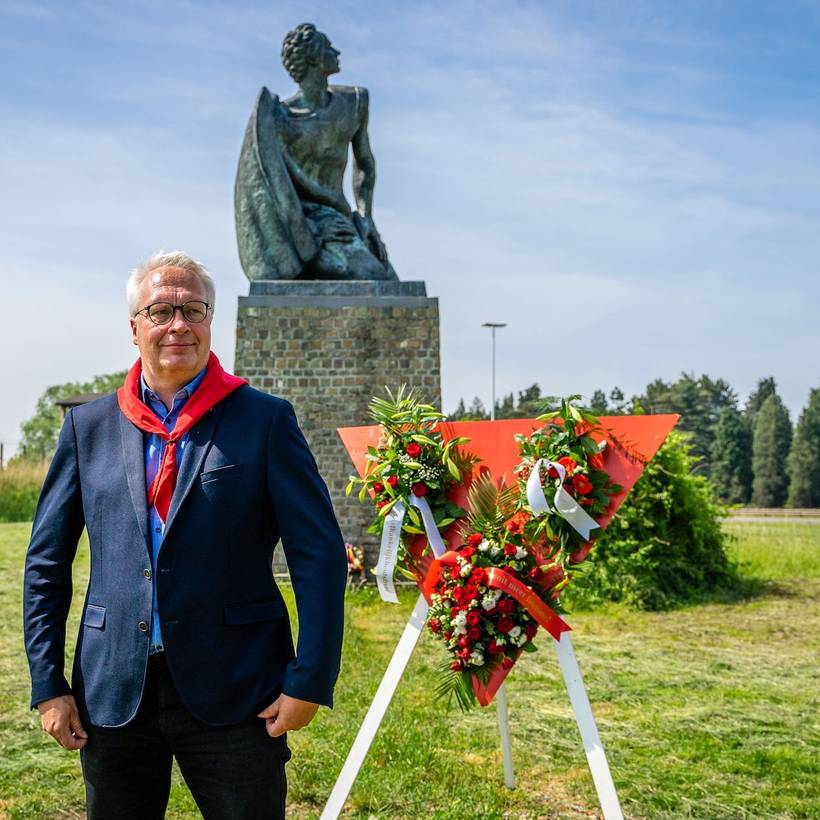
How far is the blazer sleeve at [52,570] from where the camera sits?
254cm

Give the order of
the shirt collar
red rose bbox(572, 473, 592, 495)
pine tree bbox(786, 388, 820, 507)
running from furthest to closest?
1. pine tree bbox(786, 388, 820, 507)
2. red rose bbox(572, 473, 592, 495)
3. the shirt collar

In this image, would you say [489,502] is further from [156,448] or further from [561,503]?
[156,448]

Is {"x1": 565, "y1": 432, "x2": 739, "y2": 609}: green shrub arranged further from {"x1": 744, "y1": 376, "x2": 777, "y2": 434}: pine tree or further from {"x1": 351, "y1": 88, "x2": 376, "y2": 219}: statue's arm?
{"x1": 744, "y1": 376, "x2": 777, "y2": 434}: pine tree

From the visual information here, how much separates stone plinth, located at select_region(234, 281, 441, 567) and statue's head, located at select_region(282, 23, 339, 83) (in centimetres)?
243

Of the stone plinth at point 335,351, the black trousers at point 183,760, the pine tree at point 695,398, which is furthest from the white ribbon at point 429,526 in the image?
the pine tree at point 695,398

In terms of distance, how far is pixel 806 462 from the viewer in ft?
112

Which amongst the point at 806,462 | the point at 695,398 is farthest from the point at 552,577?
the point at 695,398

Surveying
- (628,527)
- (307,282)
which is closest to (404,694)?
(628,527)

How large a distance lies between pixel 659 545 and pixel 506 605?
7442mm

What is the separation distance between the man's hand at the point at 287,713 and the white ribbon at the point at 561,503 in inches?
61.1

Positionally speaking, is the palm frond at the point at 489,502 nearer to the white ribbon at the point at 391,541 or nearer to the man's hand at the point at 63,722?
the white ribbon at the point at 391,541

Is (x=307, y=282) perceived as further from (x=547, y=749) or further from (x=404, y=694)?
(x=547, y=749)

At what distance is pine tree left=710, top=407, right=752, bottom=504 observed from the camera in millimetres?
36875

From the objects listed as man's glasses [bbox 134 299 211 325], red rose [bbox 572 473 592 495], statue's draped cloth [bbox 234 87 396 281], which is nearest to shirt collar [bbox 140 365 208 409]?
man's glasses [bbox 134 299 211 325]
